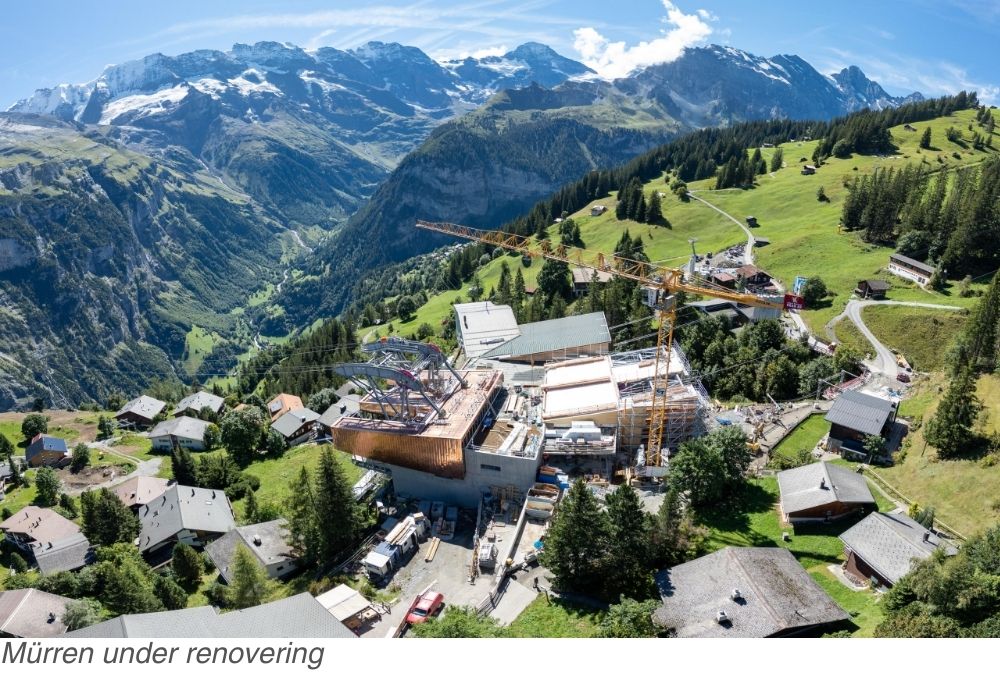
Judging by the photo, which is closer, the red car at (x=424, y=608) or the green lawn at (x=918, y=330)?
the red car at (x=424, y=608)

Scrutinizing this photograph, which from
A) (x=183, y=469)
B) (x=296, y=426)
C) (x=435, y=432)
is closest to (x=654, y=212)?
(x=296, y=426)

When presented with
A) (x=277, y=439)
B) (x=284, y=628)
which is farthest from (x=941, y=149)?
(x=284, y=628)

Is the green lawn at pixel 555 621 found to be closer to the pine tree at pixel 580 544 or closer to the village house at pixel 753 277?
the pine tree at pixel 580 544

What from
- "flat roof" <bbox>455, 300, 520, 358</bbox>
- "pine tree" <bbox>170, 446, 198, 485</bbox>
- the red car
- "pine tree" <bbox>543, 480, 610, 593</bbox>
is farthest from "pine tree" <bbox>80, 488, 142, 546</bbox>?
"flat roof" <bbox>455, 300, 520, 358</bbox>

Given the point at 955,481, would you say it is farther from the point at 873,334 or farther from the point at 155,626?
the point at 155,626

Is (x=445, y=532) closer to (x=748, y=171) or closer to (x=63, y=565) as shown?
(x=63, y=565)

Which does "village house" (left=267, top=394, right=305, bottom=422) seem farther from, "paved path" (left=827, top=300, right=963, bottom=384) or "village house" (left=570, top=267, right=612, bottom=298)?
"paved path" (left=827, top=300, right=963, bottom=384)

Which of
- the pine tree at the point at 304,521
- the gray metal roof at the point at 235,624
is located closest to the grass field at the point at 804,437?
the gray metal roof at the point at 235,624
